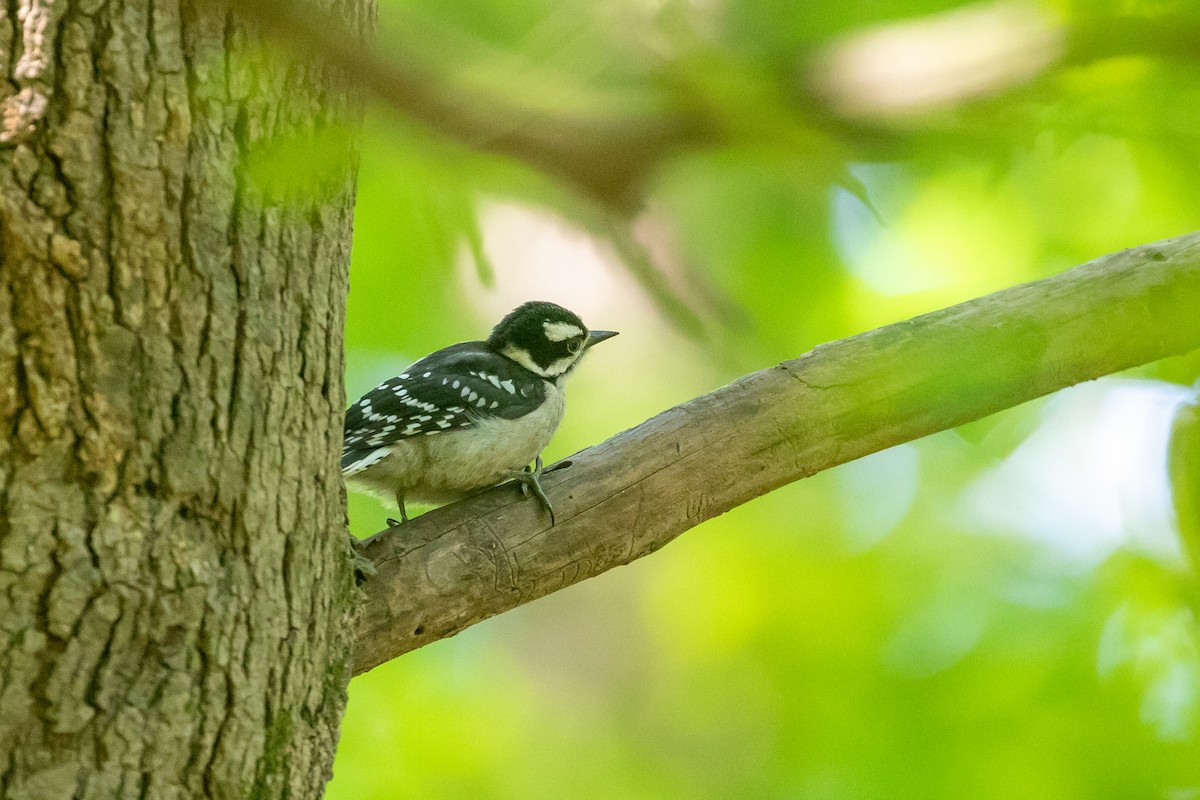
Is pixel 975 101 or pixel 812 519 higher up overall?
pixel 812 519

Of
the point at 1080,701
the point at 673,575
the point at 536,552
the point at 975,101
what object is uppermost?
the point at 673,575

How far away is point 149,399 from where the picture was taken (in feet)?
7.75

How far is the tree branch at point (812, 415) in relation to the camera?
11.9 feet

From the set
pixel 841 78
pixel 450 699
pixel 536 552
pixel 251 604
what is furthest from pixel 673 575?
pixel 841 78

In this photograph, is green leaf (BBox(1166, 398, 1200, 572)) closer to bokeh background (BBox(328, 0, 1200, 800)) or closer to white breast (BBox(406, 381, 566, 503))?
bokeh background (BBox(328, 0, 1200, 800))

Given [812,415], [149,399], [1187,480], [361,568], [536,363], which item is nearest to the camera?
[1187,480]

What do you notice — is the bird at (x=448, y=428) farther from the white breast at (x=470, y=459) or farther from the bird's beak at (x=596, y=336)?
the bird's beak at (x=596, y=336)

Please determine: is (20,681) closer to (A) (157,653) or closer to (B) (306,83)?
(A) (157,653)

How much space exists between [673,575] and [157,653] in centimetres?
503

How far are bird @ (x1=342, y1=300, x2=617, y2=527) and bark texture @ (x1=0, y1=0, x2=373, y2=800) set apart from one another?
61.9 inches

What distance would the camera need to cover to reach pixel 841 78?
99cm

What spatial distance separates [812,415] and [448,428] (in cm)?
159

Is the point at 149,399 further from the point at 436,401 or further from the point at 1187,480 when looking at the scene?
the point at 436,401

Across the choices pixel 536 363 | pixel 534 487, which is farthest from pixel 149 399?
pixel 536 363
